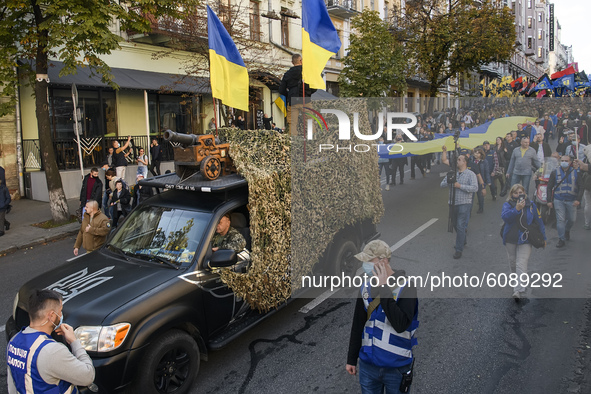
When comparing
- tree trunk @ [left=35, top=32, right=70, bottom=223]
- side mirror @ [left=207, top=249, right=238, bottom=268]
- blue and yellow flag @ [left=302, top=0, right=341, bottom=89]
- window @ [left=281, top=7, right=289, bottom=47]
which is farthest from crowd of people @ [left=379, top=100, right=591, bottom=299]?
window @ [left=281, top=7, right=289, bottom=47]

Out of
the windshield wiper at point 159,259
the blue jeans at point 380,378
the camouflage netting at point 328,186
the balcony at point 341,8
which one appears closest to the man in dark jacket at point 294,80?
the camouflage netting at point 328,186

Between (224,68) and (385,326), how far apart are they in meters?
5.13

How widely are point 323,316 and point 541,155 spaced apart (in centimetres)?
323

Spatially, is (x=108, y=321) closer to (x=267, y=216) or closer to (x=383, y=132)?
(x=267, y=216)

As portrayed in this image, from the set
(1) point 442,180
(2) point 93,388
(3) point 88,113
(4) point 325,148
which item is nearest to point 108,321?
(2) point 93,388

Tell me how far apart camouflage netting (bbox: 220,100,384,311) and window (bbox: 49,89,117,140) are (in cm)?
1289

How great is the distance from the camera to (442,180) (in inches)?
232

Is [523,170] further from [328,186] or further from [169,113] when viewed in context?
Result: [169,113]

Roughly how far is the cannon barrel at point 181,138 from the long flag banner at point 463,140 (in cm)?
238

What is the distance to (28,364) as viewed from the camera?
9.75 ft

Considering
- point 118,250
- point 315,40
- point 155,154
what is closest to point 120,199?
point 118,250

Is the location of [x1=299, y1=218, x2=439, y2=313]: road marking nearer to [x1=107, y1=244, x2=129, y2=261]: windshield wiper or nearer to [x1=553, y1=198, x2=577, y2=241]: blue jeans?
[x1=553, y1=198, x2=577, y2=241]: blue jeans

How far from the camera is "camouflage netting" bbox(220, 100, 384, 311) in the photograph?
5.27 m

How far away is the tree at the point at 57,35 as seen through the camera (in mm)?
10477
